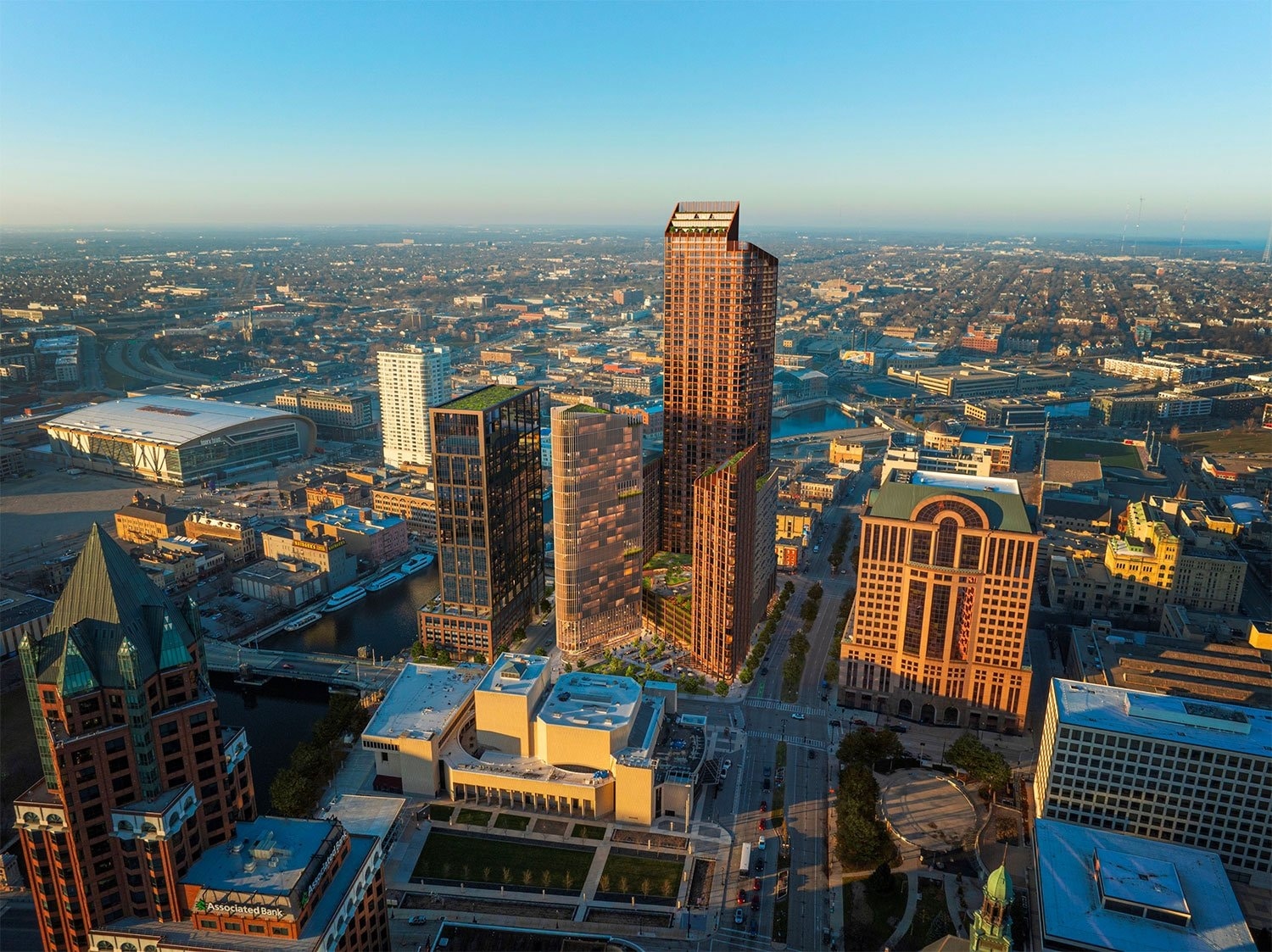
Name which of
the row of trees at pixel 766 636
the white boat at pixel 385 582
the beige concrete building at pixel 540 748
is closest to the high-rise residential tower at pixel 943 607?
the row of trees at pixel 766 636

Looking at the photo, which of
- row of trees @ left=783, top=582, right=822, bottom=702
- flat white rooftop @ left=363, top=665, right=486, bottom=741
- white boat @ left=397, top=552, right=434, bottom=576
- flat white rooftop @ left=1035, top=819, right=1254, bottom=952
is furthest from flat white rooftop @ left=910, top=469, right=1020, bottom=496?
white boat @ left=397, top=552, right=434, bottom=576

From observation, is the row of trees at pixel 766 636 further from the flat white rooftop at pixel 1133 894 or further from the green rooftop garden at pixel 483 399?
the green rooftop garden at pixel 483 399

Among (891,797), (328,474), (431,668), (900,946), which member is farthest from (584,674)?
(328,474)

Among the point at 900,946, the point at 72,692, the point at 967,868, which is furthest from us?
the point at 967,868

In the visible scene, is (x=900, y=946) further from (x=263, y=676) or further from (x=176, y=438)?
(x=176, y=438)

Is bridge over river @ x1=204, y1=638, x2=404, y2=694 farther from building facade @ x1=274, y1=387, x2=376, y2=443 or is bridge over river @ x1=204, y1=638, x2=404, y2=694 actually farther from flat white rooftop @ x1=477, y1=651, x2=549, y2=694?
building facade @ x1=274, y1=387, x2=376, y2=443

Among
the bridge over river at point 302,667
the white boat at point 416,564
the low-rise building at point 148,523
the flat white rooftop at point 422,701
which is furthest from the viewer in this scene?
the low-rise building at point 148,523
